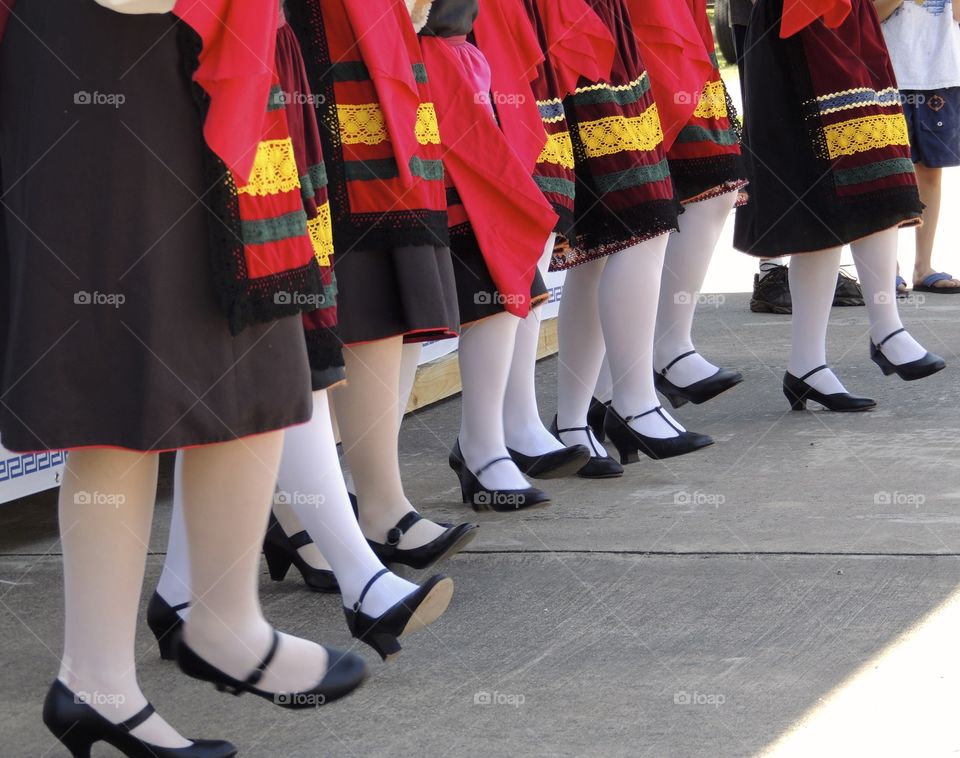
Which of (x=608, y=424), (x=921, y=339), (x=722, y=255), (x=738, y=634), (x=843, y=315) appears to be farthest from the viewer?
(x=722, y=255)

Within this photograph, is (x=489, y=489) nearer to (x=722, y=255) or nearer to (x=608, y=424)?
(x=608, y=424)

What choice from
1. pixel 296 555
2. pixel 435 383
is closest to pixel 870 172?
pixel 435 383

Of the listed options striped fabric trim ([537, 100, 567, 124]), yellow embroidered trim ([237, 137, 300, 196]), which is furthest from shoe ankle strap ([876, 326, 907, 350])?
yellow embroidered trim ([237, 137, 300, 196])

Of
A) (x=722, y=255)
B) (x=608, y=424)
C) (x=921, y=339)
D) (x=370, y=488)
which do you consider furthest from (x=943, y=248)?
(x=370, y=488)

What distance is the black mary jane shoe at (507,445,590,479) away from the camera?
3090 millimetres

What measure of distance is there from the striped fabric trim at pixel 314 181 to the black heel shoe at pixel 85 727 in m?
0.77

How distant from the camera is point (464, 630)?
7.82ft

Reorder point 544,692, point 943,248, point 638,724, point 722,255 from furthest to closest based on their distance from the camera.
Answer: point 722,255
point 943,248
point 544,692
point 638,724

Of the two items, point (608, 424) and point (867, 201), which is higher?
point (867, 201)

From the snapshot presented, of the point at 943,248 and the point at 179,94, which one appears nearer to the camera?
the point at 179,94

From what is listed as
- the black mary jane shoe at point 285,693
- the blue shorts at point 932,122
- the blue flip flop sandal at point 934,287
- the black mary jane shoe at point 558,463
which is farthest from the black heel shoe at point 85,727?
the blue shorts at point 932,122

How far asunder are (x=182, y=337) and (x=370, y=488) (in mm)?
902

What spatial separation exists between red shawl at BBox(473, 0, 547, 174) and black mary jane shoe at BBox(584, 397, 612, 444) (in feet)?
3.00

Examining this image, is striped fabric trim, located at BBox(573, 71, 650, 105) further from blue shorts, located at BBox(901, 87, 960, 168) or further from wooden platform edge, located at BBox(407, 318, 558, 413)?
blue shorts, located at BBox(901, 87, 960, 168)
